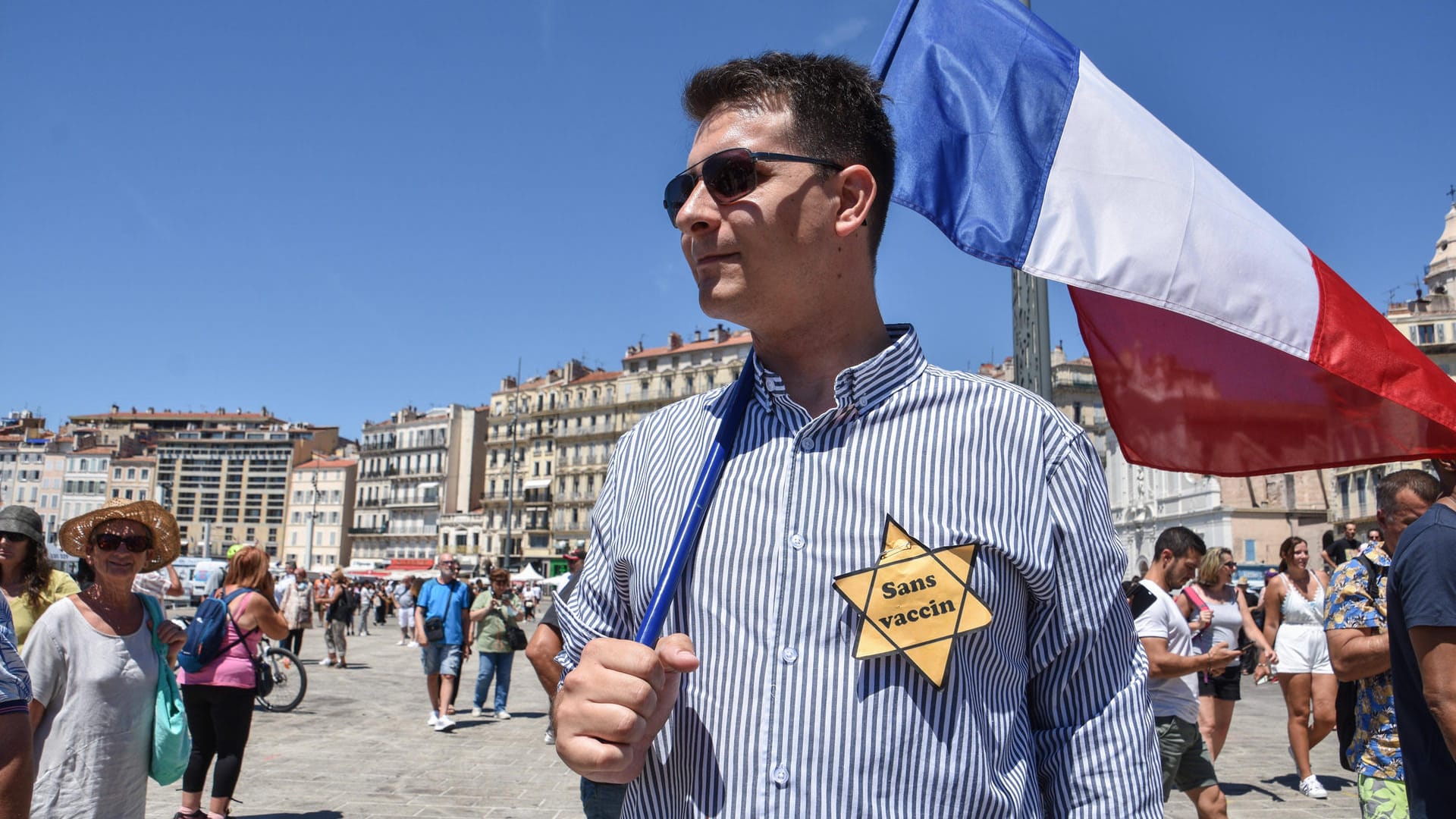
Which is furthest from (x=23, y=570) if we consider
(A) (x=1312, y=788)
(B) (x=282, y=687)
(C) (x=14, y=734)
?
(A) (x=1312, y=788)

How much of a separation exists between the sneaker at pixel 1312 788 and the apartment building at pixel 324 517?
334 ft

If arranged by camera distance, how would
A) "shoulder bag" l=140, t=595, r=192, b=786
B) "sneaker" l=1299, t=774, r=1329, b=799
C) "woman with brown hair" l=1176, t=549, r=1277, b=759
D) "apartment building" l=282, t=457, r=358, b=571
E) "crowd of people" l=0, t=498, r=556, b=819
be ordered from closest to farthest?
"crowd of people" l=0, t=498, r=556, b=819
"shoulder bag" l=140, t=595, r=192, b=786
"woman with brown hair" l=1176, t=549, r=1277, b=759
"sneaker" l=1299, t=774, r=1329, b=799
"apartment building" l=282, t=457, r=358, b=571

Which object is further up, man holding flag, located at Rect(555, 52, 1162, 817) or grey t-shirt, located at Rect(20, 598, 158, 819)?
man holding flag, located at Rect(555, 52, 1162, 817)

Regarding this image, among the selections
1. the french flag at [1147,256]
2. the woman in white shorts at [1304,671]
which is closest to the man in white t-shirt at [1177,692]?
the woman in white shorts at [1304,671]

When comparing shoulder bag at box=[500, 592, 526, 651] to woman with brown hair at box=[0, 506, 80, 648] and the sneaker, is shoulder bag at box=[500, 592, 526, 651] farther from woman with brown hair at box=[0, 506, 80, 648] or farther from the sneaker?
the sneaker

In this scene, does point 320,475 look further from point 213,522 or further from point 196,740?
point 196,740

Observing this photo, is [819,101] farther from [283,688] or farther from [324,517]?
[324,517]

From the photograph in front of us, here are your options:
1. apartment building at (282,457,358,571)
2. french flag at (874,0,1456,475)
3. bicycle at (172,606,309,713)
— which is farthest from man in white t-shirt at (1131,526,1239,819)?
apartment building at (282,457,358,571)

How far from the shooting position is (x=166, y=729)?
446cm

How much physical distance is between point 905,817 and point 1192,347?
2.26 m

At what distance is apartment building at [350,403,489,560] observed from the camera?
303 feet

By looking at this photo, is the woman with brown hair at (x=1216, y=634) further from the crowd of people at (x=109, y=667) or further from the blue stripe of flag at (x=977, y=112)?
the crowd of people at (x=109, y=667)

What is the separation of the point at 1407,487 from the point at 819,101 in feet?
11.4

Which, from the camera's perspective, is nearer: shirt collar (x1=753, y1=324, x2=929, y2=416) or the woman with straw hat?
shirt collar (x1=753, y1=324, x2=929, y2=416)
